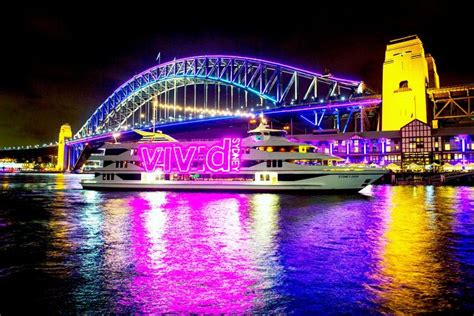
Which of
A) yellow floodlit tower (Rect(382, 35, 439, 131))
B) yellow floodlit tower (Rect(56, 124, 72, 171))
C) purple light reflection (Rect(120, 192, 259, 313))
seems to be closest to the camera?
purple light reflection (Rect(120, 192, 259, 313))

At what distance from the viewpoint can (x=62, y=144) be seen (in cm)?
14925

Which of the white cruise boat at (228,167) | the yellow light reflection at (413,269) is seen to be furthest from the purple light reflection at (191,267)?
the white cruise boat at (228,167)

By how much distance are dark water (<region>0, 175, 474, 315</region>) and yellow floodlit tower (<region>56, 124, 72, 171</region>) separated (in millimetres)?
144182

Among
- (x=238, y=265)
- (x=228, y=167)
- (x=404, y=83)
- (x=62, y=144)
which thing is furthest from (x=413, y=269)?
(x=62, y=144)

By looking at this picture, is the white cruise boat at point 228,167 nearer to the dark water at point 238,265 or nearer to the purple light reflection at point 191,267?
the dark water at point 238,265

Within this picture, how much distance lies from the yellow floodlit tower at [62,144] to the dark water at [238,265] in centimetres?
14418

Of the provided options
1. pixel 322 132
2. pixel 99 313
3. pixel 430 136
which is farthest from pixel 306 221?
pixel 322 132

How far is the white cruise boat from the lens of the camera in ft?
101

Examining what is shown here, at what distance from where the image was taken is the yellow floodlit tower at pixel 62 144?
5812 inches

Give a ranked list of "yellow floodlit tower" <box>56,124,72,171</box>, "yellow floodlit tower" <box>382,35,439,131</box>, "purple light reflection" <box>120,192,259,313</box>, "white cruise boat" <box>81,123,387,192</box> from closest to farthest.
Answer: "purple light reflection" <box>120,192,259,313</box>, "white cruise boat" <box>81,123,387,192</box>, "yellow floodlit tower" <box>382,35,439,131</box>, "yellow floodlit tower" <box>56,124,72,171</box>

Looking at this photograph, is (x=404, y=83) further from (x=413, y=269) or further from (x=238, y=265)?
(x=238, y=265)

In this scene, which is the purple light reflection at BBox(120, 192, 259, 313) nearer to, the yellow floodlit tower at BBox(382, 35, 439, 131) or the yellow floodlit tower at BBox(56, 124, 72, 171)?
the yellow floodlit tower at BBox(382, 35, 439, 131)

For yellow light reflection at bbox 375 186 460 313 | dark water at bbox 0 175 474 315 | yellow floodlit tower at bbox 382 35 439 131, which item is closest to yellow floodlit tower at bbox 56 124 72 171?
yellow floodlit tower at bbox 382 35 439 131

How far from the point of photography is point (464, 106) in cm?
7431
